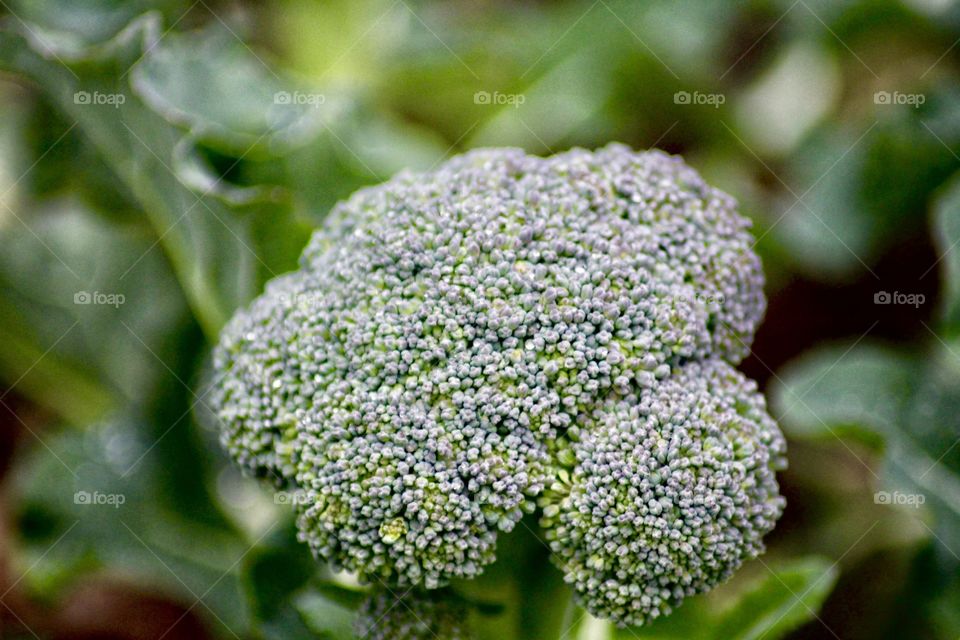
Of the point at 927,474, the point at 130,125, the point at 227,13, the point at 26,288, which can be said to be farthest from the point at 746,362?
the point at 26,288

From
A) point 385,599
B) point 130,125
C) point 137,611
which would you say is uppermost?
point 130,125

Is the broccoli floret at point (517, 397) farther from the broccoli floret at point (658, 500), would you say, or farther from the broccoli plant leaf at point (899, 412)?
the broccoli plant leaf at point (899, 412)

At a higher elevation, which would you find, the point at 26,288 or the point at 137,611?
the point at 26,288

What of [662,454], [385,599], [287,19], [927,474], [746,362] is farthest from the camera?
[287,19]

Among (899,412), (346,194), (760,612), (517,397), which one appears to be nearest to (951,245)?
(899,412)

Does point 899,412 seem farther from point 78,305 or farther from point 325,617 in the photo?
point 78,305

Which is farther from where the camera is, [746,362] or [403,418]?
[746,362]

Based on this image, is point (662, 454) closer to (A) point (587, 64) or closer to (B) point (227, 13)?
(A) point (587, 64)
